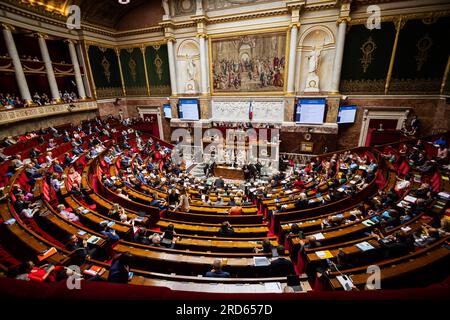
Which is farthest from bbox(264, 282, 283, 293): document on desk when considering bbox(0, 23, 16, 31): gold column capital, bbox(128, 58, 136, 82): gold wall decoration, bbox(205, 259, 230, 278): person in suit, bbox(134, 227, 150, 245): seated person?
bbox(128, 58, 136, 82): gold wall decoration

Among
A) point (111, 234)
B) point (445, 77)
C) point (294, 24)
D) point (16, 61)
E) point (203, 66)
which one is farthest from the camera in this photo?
point (203, 66)

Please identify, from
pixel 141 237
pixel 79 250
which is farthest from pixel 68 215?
pixel 141 237

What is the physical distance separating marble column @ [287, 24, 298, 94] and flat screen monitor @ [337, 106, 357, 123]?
3647mm

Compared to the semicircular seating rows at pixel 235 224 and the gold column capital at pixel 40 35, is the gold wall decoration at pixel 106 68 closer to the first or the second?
the gold column capital at pixel 40 35

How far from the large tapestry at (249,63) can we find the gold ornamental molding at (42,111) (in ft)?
34.4

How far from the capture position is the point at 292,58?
14.7 m

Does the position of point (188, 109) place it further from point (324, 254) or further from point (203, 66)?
point (324, 254)

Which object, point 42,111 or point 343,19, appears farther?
point 42,111

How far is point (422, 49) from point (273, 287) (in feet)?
54.0

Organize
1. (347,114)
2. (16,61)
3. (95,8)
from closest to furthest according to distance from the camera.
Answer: (16,61) → (347,114) → (95,8)

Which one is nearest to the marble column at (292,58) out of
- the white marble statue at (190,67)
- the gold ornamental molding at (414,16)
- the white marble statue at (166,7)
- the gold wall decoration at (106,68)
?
the gold ornamental molding at (414,16)

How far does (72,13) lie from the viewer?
1521cm

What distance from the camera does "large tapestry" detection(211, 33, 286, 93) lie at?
15188 millimetres

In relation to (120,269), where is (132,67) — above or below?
above
